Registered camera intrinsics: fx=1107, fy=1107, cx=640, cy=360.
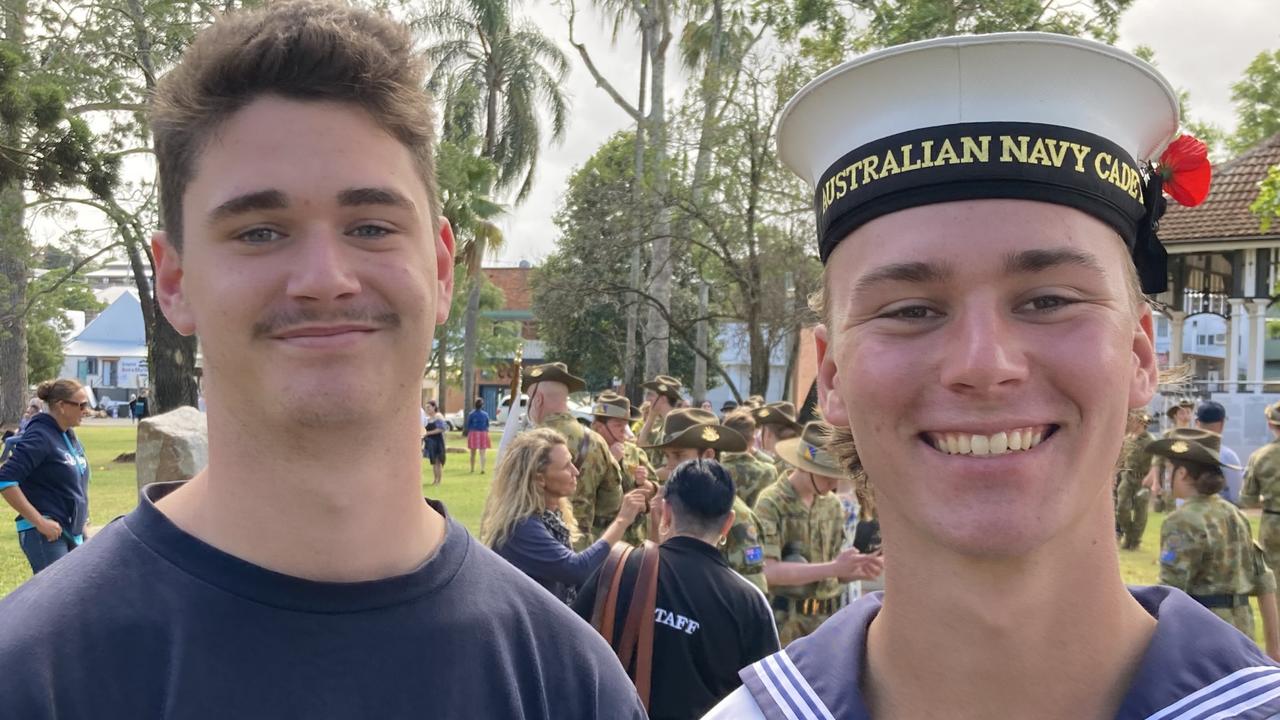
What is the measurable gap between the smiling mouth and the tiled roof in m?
20.7

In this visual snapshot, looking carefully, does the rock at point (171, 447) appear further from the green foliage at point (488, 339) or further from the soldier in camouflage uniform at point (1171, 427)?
the green foliage at point (488, 339)

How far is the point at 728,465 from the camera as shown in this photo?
847 cm

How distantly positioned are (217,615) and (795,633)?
16.4 feet

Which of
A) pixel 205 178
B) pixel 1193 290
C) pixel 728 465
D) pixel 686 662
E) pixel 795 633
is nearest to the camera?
pixel 205 178

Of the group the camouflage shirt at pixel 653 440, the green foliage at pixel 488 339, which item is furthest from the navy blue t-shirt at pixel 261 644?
the green foliage at pixel 488 339

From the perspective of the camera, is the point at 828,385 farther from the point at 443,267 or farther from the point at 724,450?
the point at 724,450

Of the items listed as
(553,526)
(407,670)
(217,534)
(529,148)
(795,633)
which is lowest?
(795,633)

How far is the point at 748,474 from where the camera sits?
27.7 ft

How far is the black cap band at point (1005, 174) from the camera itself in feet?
5.25

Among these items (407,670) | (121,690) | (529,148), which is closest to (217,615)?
(121,690)

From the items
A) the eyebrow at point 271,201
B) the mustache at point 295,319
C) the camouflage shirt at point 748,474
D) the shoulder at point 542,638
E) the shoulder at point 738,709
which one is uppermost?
the eyebrow at point 271,201

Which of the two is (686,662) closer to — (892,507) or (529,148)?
(892,507)

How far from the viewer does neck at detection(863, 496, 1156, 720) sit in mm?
1583

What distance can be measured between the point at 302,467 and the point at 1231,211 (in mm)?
22856
